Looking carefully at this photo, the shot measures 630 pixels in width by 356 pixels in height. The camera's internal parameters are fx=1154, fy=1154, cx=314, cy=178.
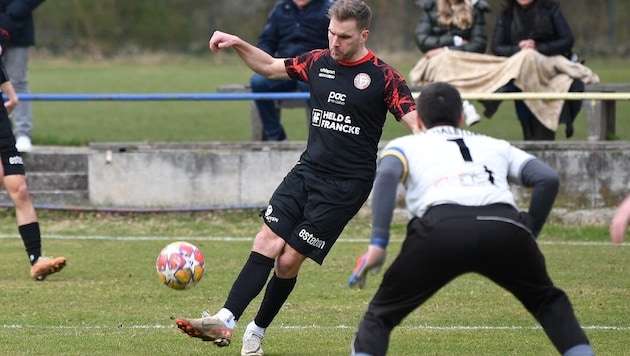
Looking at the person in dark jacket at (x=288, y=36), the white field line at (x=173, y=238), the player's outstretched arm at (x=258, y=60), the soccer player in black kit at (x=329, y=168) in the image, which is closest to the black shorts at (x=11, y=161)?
the white field line at (x=173, y=238)

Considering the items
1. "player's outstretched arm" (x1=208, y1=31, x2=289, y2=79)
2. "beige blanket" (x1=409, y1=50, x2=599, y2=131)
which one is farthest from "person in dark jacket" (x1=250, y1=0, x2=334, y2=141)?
"player's outstretched arm" (x1=208, y1=31, x2=289, y2=79)

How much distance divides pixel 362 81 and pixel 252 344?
163 cm

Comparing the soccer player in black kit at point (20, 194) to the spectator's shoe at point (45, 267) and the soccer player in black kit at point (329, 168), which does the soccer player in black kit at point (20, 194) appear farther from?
the soccer player in black kit at point (329, 168)

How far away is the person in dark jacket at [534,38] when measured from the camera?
1282 centimetres

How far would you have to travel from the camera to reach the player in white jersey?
507 centimetres

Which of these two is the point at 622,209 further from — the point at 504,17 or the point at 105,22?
the point at 105,22

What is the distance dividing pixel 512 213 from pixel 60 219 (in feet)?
26.6

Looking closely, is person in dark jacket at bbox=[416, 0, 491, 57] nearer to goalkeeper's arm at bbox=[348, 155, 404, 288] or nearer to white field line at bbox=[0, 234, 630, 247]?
white field line at bbox=[0, 234, 630, 247]

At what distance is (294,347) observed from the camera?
22.4ft

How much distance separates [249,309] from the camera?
820 centimetres

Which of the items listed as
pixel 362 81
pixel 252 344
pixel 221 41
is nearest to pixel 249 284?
pixel 252 344

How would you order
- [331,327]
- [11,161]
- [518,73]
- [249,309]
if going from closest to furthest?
1. [331,327]
2. [249,309]
3. [11,161]
4. [518,73]

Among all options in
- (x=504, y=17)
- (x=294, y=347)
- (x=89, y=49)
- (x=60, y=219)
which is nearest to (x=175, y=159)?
(x=60, y=219)

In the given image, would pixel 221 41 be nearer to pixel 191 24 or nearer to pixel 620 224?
pixel 620 224
